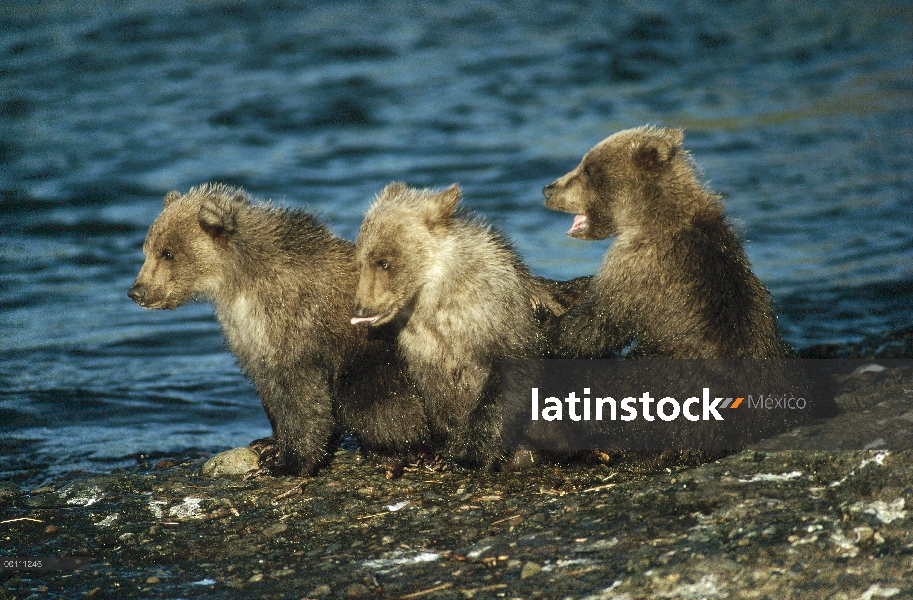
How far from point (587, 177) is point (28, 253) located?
8.88 meters

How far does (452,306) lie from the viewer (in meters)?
7.12

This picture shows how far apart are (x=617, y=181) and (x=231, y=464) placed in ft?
10.7

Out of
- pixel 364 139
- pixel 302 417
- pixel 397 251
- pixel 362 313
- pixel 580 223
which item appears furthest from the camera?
pixel 364 139

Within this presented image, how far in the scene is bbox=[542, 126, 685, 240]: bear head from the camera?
7461mm

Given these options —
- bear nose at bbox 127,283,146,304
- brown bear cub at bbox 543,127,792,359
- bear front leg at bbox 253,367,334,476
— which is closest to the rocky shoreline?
bear front leg at bbox 253,367,334,476

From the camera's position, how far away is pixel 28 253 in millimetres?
14133

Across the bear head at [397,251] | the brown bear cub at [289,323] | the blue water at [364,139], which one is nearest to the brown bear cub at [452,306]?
the bear head at [397,251]

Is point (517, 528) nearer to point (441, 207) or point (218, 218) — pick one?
point (441, 207)

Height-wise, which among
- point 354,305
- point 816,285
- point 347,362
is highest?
point 354,305

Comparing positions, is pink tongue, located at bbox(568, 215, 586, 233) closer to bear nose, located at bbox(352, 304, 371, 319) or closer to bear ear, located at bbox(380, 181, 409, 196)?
bear ear, located at bbox(380, 181, 409, 196)

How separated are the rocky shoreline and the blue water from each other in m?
1.82

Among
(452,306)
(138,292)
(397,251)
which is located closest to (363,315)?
(397,251)

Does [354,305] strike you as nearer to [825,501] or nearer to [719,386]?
[719,386]

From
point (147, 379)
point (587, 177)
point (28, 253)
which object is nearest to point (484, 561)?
point (587, 177)
